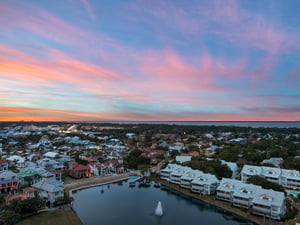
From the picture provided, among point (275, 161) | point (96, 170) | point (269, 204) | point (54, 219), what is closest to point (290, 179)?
point (275, 161)

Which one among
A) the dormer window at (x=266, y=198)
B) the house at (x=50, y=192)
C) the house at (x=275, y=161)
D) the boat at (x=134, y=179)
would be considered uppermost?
the house at (x=275, y=161)

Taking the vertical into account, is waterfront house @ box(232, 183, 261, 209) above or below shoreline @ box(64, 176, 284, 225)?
above

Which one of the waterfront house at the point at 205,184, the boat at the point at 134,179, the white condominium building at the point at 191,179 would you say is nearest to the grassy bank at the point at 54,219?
the boat at the point at 134,179

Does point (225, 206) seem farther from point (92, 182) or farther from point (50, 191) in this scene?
point (50, 191)

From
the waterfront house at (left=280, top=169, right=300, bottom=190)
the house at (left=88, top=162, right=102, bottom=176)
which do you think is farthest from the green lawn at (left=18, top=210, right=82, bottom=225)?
the waterfront house at (left=280, top=169, right=300, bottom=190)

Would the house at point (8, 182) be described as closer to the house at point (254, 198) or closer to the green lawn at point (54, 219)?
the green lawn at point (54, 219)

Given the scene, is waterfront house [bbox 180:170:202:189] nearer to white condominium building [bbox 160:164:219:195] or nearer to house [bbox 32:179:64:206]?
white condominium building [bbox 160:164:219:195]

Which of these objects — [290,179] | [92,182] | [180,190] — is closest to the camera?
[180,190]
